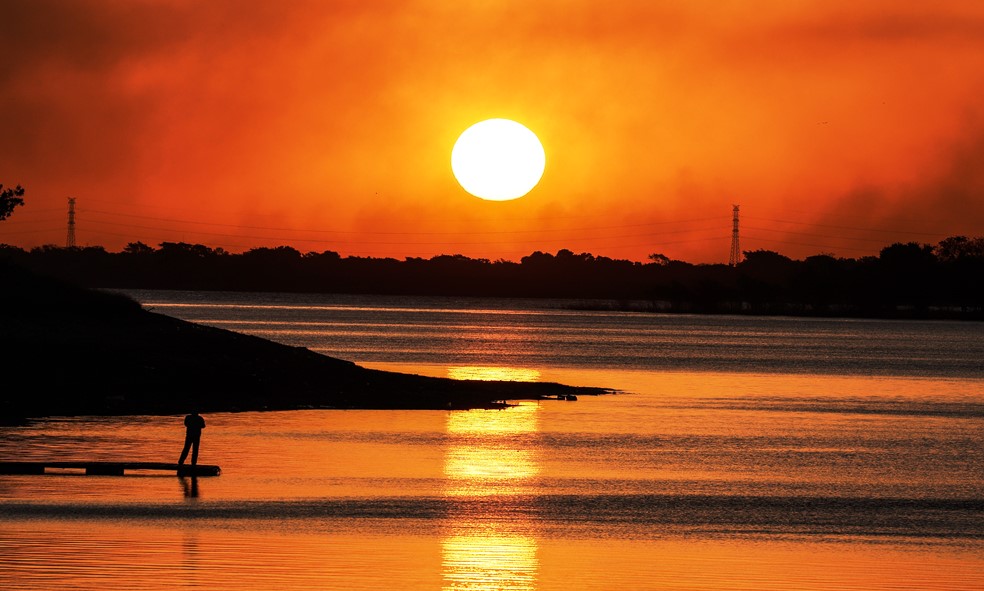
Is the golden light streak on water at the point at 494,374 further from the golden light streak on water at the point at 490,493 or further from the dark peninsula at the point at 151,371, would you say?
the golden light streak on water at the point at 490,493

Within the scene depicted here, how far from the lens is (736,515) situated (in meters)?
37.5

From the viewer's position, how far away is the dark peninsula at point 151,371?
203 feet

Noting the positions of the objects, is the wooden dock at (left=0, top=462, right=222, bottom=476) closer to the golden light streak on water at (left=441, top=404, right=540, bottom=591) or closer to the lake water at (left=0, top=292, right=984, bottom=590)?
the lake water at (left=0, top=292, right=984, bottom=590)

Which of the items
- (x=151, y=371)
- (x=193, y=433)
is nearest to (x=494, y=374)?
(x=151, y=371)

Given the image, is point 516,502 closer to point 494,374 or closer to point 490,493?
point 490,493

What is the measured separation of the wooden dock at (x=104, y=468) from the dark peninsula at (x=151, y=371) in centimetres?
1640

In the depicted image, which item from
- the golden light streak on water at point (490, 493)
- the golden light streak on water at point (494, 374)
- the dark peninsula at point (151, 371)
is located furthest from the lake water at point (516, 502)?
the golden light streak on water at point (494, 374)

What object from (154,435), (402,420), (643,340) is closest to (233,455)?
(154,435)

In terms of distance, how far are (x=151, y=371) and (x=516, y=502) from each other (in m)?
31.9

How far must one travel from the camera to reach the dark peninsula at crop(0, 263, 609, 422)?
61.9 metres

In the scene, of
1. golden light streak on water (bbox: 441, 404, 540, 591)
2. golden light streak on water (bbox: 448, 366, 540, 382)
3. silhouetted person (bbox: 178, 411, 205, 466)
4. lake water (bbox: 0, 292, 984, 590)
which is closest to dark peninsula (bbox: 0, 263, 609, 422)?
lake water (bbox: 0, 292, 984, 590)

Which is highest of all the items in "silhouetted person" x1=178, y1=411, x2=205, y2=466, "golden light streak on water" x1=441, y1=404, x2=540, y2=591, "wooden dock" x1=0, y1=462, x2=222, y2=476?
"silhouetted person" x1=178, y1=411, x2=205, y2=466

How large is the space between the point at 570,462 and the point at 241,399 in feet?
69.1

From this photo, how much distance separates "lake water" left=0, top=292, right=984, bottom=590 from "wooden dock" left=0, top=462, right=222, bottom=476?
18.0 inches
